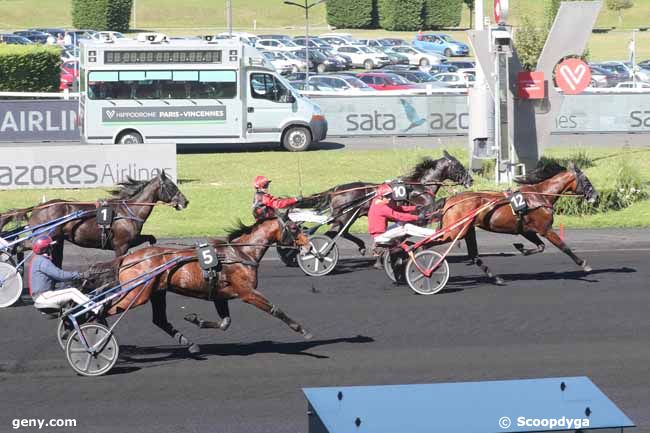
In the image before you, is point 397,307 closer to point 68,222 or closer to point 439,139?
point 68,222

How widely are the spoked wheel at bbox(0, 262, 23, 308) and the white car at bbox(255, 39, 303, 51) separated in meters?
50.8

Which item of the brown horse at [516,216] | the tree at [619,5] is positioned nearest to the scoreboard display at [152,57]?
the brown horse at [516,216]

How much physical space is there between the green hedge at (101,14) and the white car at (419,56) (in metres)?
21.6

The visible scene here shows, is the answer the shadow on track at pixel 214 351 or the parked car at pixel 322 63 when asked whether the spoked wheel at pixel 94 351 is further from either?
the parked car at pixel 322 63

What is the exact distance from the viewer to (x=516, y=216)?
15.4 metres

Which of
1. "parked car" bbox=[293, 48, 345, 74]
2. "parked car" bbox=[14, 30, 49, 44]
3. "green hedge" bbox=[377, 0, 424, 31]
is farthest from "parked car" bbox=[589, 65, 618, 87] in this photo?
"parked car" bbox=[14, 30, 49, 44]

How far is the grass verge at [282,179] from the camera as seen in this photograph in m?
21.7

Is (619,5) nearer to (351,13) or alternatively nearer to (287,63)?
(351,13)


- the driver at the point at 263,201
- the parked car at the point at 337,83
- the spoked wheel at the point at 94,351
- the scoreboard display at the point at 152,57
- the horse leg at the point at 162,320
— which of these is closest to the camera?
the spoked wheel at the point at 94,351

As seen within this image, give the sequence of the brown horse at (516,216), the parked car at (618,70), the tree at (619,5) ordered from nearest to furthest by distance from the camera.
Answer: the brown horse at (516,216), the parked car at (618,70), the tree at (619,5)

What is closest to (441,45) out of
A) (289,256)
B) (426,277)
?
(289,256)

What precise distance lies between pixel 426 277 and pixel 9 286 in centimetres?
543

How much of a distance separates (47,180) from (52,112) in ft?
32.6

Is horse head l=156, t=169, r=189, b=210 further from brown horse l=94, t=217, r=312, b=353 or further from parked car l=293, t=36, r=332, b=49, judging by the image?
parked car l=293, t=36, r=332, b=49
